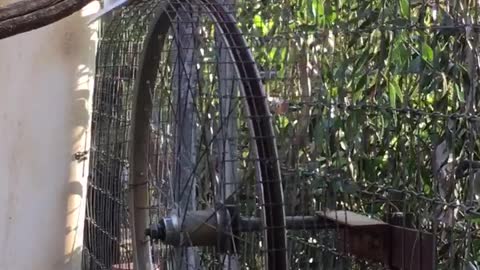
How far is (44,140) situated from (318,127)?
85cm

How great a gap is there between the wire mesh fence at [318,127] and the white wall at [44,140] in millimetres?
324

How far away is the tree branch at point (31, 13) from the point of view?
1.19 metres

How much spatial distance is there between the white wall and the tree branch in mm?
822

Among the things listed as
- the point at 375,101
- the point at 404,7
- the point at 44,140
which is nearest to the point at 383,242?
the point at 375,101

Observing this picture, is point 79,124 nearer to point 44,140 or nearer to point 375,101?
point 44,140

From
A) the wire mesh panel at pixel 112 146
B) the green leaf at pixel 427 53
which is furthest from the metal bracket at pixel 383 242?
the wire mesh panel at pixel 112 146

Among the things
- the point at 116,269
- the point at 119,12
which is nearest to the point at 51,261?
the point at 116,269

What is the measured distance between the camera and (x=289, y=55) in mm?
1568

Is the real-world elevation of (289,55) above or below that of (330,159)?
above

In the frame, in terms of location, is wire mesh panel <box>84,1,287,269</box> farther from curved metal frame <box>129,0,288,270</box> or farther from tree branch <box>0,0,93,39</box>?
tree branch <box>0,0,93,39</box>

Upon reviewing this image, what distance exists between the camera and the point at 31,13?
1196 mm

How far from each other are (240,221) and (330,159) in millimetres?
204

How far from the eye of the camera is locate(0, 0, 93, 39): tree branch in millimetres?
1187

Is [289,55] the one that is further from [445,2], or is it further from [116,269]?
[116,269]
